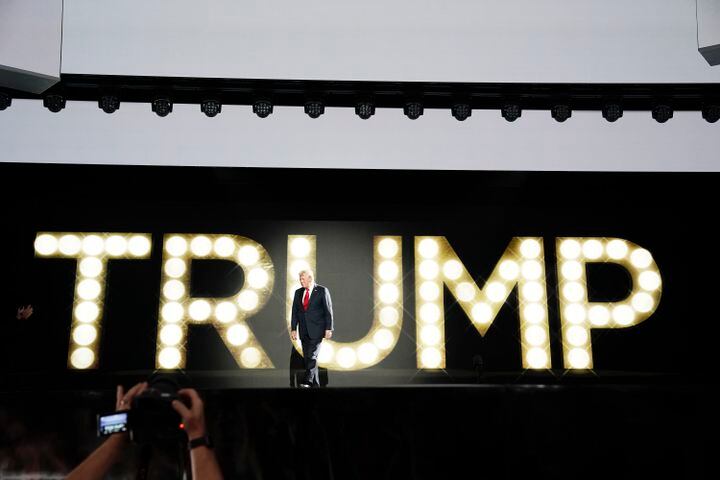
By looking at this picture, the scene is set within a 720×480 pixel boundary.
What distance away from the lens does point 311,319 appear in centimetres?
639

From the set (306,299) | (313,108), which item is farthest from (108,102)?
(306,299)

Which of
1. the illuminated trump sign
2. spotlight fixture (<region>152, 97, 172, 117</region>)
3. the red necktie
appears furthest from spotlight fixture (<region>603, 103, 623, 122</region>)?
spotlight fixture (<region>152, 97, 172, 117</region>)

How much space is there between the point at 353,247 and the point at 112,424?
5.10 metres

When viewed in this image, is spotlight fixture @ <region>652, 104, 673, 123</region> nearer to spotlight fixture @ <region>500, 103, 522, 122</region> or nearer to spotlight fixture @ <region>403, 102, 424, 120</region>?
spotlight fixture @ <region>500, 103, 522, 122</region>

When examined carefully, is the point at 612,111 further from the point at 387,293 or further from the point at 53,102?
the point at 53,102

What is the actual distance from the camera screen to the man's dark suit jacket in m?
4.36

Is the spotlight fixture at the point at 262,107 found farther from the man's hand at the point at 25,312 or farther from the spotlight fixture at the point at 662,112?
the spotlight fixture at the point at 662,112

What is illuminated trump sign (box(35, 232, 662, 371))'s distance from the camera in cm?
668

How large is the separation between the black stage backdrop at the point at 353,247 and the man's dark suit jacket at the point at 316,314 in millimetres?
408

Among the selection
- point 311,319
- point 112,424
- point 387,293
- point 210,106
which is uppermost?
point 210,106

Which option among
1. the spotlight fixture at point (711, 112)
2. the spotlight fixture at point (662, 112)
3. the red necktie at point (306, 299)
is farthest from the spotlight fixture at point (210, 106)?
the spotlight fixture at point (711, 112)

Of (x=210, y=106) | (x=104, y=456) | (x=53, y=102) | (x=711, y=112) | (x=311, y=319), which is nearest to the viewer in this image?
(x=104, y=456)

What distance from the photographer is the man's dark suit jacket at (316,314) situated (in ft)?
20.9

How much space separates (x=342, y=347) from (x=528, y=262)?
2387 millimetres
